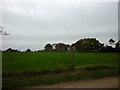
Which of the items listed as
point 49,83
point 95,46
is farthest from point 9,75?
point 95,46

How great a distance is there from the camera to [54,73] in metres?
9.90

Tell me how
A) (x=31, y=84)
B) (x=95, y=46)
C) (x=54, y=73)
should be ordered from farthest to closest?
1. (x=95, y=46)
2. (x=54, y=73)
3. (x=31, y=84)

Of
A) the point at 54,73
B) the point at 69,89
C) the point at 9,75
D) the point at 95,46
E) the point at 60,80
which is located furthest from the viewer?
the point at 95,46

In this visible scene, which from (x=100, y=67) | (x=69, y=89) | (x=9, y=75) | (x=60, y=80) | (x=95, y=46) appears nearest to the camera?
(x=69, y=89)

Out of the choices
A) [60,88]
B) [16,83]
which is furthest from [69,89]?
[16,83]

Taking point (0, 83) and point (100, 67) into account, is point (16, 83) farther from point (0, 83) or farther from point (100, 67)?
point (100, 67)

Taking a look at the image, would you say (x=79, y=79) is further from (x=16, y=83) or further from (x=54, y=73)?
(x=16, y=83)

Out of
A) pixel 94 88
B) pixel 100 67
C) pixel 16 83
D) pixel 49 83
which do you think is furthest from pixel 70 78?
pixel 100 67

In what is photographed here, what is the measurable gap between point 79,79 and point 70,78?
0.56 metres

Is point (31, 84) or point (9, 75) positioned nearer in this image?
point (31, 84)

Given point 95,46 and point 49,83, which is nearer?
point 49,83

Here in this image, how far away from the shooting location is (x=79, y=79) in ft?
27.4

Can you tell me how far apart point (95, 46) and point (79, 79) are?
3779cm

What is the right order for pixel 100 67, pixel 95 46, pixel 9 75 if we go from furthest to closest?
1. pixel 95 46
2. pixel 100 67
3. pixel 9 75
